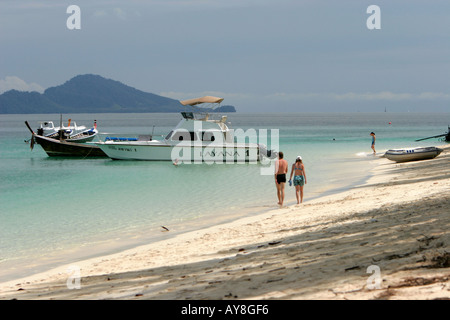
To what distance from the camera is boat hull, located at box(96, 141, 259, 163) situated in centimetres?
3569

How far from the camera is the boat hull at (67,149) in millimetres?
44500

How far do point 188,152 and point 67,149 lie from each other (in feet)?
47.2

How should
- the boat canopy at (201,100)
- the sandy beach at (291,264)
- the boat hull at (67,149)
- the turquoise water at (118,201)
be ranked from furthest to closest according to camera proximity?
the boat hull at (67,149) < the boat canopy at (201,100) < the turquoise water at (118,201) < the sandy beach at (291,264)

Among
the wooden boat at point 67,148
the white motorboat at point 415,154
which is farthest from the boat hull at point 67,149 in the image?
the white motorboat at point 415,154

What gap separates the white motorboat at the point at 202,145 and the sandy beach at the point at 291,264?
2312 cm

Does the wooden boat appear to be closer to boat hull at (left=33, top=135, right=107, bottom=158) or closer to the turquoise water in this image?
boat hull at (left=33, top=135, right=107, bottom=158)

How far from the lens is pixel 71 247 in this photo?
497 inches

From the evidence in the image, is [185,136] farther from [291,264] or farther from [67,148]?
[291,264]

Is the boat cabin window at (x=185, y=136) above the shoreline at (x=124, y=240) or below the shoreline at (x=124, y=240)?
above

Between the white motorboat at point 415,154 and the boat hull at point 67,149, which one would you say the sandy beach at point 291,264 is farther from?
the boat hull at point 67,149
